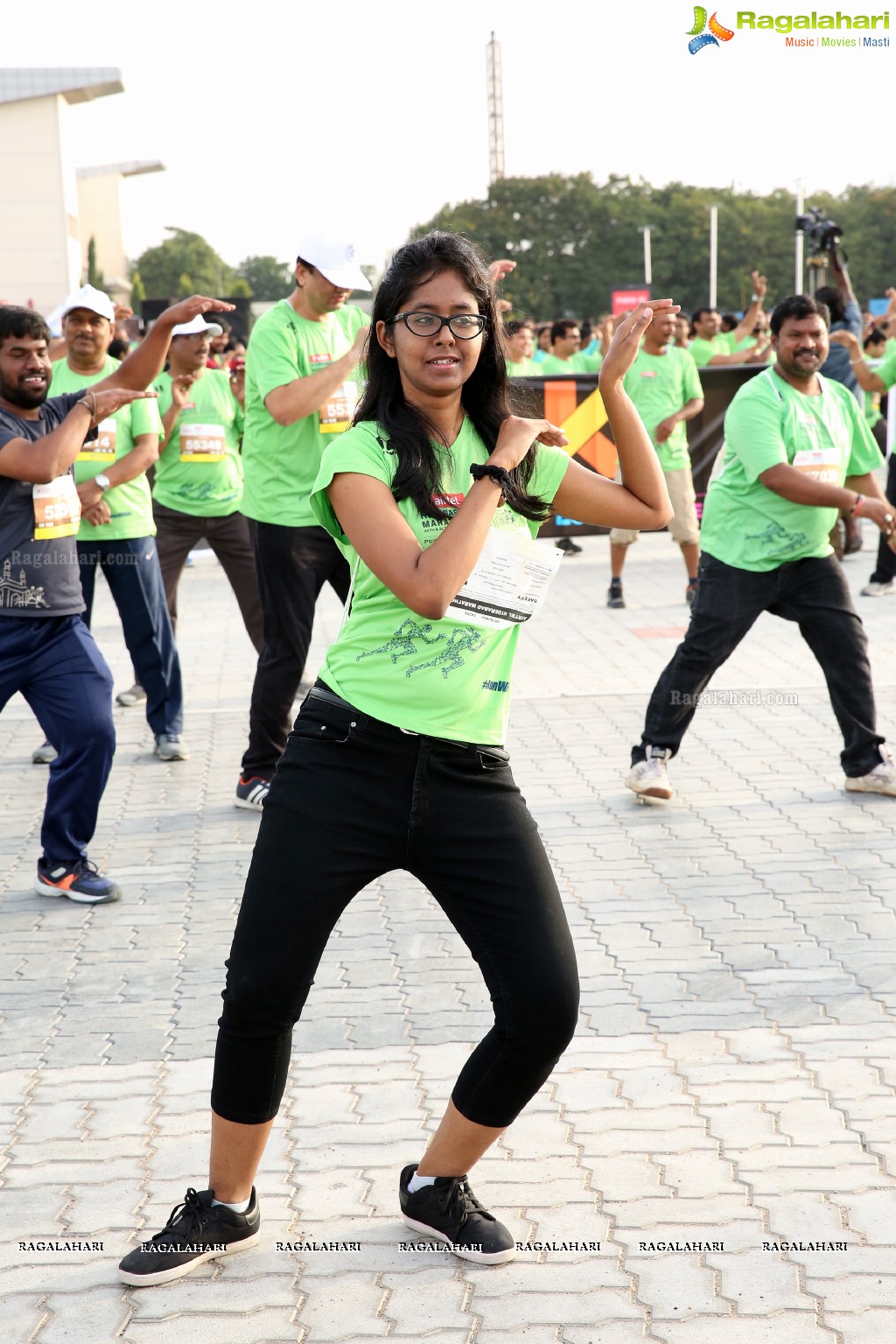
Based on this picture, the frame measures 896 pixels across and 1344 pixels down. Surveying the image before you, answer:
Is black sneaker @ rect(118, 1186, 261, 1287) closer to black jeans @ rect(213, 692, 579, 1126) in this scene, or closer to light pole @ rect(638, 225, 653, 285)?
black jeans @ rect(213, 692, 579, 1126)

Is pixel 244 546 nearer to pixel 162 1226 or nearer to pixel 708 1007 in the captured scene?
pixel 708 1007

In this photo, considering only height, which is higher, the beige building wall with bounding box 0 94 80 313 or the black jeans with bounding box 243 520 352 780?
the beige building wall with bounding box 0 94 80 313

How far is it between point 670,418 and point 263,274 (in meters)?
142

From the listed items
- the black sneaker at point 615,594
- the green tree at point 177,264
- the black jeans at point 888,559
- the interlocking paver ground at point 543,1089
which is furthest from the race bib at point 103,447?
the green tree at point 177,264

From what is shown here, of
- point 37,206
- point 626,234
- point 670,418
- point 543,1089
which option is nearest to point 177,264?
point 626,234

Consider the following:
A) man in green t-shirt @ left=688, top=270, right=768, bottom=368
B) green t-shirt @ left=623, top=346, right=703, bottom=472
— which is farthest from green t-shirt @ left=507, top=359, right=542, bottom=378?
man in green t-shirt @ left=688, top=270, right=768, bottom=368

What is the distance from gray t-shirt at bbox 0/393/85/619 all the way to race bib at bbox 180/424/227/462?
3.16 m

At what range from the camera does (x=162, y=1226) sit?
121 inches

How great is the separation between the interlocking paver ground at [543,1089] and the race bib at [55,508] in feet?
4.44

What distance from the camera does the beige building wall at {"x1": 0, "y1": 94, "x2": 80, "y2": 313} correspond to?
65.1 meters

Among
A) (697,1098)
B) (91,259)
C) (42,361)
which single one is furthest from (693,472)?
(91,259)

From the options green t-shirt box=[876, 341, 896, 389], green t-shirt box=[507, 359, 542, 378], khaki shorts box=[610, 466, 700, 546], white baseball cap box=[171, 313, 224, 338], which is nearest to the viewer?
white baseball cap box=[171, 313, 224, 338]

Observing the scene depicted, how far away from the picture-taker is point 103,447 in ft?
23.8

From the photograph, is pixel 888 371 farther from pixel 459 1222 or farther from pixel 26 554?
pixel 459 1222
